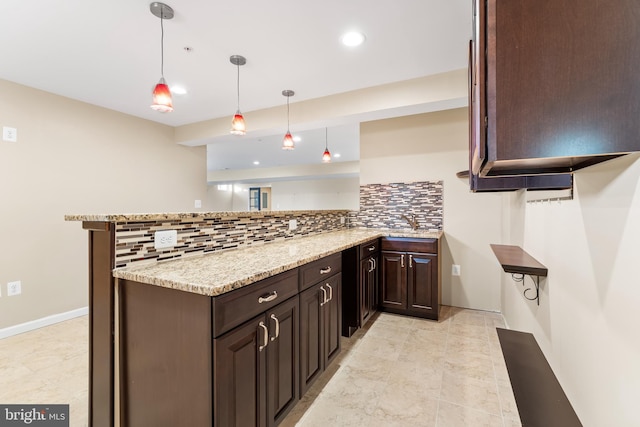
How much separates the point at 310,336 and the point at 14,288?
3.27 meters

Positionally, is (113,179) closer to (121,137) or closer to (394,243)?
(121,137)

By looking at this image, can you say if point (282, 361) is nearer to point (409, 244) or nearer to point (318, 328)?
point (318, 328)

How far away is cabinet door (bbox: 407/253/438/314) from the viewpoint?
2.89 m

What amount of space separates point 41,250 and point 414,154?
438 cm

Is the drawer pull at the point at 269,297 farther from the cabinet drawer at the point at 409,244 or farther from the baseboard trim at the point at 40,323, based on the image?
the baseboard trim at the point at 40,323

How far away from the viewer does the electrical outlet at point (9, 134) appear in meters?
2.80

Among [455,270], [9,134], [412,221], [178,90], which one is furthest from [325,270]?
[9,134]

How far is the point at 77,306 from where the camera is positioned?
10.9 feet

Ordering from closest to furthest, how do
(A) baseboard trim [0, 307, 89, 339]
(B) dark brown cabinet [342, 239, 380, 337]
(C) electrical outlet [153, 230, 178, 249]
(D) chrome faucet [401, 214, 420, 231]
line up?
(C) electrical outlet [153, 230, 178, 249] < (B) dark brown cabinet [342, 239, 380, 337] < (A) baseboard trim [0, 307, 89, 339] < (D) chrome faucet [401, 214, 420, 231]

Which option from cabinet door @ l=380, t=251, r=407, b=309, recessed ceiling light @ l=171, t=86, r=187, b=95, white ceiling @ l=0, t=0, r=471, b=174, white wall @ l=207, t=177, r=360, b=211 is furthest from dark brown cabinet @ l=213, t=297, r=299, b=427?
white wall @ l=207, t=177, r=360, b=211

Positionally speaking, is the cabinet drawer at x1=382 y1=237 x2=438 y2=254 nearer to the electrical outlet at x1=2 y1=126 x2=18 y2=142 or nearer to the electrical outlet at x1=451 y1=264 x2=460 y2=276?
the electrical outlet at x1=451 y1=264 x2=460 y2=276

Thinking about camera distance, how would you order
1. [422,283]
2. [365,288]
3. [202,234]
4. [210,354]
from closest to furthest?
[210,354]
[202,234]
[365,288]
[422,283]

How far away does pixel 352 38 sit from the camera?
2.18 meters

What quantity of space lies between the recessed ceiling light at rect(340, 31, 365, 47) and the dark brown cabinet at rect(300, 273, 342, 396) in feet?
6.04
